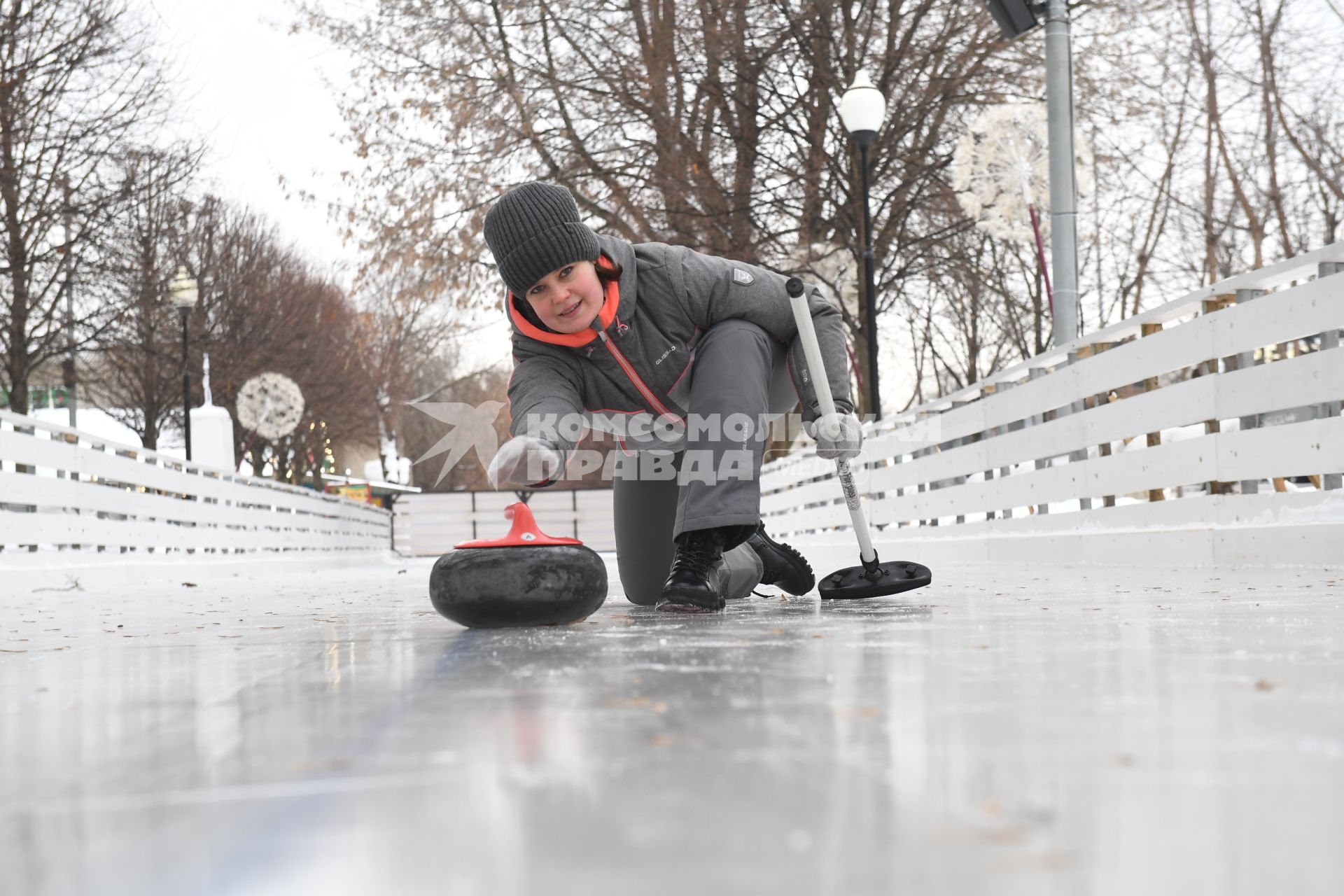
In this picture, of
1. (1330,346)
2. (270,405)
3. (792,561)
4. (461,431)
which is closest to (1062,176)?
(1330,346)

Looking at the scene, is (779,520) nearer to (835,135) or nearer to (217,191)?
(835,135)

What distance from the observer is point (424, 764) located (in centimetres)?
127

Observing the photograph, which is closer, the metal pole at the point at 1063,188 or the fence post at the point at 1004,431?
the metal pole at the point at 1063,188

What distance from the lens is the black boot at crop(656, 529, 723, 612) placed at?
3.46 m

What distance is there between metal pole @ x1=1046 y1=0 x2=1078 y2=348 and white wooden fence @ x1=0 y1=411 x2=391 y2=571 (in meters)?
7.38

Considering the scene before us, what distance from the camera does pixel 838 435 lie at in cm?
374

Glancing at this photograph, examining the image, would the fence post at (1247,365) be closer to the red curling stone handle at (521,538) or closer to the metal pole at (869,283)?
the red curling stone handle at (521,538)

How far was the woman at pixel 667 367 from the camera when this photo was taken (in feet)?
11.3

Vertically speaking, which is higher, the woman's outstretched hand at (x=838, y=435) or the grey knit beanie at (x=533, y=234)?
the grey knit beanie at (x=533, y=234)

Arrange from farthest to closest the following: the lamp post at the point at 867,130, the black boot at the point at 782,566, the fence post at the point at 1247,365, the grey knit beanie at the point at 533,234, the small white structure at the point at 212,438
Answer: the small white structure at the point at 212,438 → the lamp post at the point at 867,130 → the fence post at the point at 1247,365 → the black boot at the point at 782,566 → the grey knit beanie at the point at 533,234

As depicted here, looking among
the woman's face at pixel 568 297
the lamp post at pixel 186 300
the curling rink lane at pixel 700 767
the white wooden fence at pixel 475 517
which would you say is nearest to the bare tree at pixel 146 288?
the lamp post at pixel 186 300

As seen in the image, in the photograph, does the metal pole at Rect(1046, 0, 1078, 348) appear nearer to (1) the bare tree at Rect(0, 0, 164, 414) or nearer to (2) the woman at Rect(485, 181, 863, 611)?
(2) the woman at Rect(485, 181, 863, 611)

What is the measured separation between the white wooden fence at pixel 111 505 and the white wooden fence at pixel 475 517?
41.8 feet

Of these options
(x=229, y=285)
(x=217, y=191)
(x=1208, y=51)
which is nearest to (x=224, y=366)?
(x=229, y=285)
